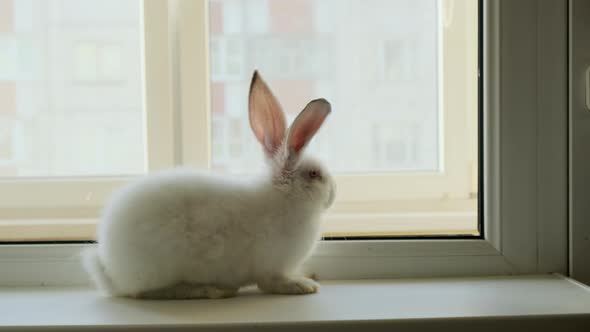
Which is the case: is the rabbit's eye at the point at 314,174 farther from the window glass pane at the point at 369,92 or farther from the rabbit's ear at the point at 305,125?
the window glass pane at the point at 369,92

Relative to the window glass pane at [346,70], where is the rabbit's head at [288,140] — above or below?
below

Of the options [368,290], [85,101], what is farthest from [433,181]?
[85,101]

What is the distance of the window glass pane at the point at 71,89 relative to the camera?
1303 mm

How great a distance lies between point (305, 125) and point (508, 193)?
369 millimetres

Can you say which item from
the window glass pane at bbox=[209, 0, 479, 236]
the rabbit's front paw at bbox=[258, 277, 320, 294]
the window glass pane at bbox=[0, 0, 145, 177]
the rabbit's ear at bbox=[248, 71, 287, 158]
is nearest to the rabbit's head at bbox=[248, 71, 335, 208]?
the rabbit's ear at bbox=[248, 71, 287, 158]

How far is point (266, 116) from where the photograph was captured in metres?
0.94

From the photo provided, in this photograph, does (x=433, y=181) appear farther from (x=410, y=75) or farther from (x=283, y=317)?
(x=283, y=317)

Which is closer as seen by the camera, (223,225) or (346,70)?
(223,225)

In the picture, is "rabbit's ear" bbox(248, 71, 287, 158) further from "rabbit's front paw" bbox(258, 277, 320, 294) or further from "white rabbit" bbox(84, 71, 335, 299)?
"rabbit's front paw" bbox(258, 277, 320, 294)

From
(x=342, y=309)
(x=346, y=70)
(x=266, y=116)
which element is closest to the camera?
(x=342, y=309)

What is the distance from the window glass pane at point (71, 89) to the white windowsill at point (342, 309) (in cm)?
39

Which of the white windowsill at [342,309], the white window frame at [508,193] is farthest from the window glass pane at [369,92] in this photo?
the white windowsill at [342,309]

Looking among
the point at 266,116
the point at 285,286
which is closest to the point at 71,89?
the point at 266,116

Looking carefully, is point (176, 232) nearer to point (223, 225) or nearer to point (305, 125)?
point (223, 225)
